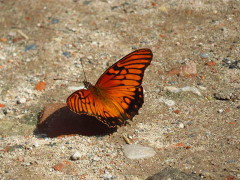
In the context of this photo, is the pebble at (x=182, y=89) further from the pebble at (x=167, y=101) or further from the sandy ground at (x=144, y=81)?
the pebble at (x=167, y=101)

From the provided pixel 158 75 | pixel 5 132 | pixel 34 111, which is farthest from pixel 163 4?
pixel 5 132

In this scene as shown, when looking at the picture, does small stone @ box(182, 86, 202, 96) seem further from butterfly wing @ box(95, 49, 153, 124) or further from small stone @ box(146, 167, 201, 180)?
small stone @ box(146, 167, 201, 180)

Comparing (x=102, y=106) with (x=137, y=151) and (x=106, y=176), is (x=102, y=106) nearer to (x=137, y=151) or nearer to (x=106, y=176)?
(x=137, y=151)

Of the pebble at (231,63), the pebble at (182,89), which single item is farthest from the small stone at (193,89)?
the pebble at (231,63)

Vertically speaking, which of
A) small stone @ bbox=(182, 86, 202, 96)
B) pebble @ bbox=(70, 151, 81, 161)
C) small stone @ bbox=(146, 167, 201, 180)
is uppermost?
small stone @ bbox=(146, 167, 201, 180)

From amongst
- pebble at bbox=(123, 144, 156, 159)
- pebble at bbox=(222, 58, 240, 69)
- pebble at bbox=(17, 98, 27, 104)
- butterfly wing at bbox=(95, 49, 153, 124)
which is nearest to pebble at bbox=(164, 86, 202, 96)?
pebble at bbox=(222, 58, 240, 69)

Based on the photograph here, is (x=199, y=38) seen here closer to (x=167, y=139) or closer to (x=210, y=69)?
(x=210, y=69)

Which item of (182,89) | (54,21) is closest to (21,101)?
(182,89)
